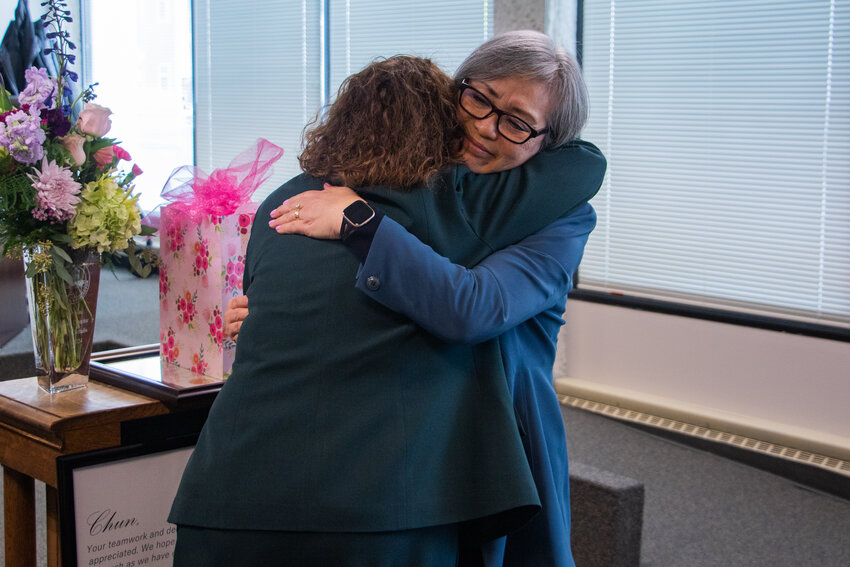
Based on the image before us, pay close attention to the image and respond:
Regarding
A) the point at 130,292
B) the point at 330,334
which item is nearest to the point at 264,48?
the point at 130,292

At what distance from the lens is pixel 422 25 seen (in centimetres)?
454

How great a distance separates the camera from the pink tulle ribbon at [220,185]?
1678mm

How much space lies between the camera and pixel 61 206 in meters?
1.50

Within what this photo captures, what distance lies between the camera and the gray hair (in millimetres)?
1343

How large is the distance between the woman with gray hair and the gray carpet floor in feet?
4.52

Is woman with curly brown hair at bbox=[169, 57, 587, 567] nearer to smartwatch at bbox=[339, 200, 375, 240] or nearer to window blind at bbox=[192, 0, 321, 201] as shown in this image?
smartwatch at bbox=[339, 200, 375, 240]

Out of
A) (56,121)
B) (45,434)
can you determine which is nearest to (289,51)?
(56,121)

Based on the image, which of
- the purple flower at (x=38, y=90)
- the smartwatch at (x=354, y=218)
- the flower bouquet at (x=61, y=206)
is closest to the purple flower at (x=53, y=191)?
the flower bouquet at (x=61, y=206)

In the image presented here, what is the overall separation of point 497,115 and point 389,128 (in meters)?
0.20

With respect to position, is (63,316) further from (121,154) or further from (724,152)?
(724,152)

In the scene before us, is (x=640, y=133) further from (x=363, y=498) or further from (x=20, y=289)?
(x=20, y=289)

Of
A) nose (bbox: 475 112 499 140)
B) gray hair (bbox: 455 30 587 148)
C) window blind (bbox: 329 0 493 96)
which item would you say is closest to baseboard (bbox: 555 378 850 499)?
window blind (bbox: 329 0 493 96)

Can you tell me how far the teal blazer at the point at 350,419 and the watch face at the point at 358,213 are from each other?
0.05 meters

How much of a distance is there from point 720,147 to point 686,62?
1.27 feet
